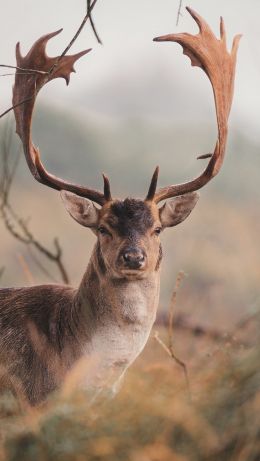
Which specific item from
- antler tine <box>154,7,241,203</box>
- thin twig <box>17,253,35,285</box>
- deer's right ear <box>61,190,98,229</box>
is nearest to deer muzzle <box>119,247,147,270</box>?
deer's right ear <box>61,190,98,229</box>

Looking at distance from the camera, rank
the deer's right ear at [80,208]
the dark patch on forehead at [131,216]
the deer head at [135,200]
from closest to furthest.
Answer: the deer head at [135,200], the dark patch on forehead at [131,216], the deer's right ear at [80,208]

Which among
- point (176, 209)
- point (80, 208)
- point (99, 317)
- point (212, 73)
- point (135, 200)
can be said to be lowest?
point (99, 317)

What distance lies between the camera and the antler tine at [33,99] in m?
7.45

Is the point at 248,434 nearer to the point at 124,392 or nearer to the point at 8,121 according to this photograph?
the point at 124,392

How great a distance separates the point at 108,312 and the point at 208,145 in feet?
339

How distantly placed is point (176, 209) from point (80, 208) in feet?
2.42

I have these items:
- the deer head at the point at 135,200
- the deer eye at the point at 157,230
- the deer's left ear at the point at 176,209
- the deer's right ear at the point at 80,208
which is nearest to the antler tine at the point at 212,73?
the deer head at the point at 135,200

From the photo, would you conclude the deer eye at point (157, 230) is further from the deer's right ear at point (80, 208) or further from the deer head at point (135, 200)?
the deer's right ear at point (80, 208)

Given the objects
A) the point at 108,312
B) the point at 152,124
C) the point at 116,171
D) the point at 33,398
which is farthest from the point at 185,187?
the point at 152,124

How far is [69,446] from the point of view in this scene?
2504 millimetres

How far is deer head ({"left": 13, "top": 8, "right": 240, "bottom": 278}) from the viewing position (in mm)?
6703

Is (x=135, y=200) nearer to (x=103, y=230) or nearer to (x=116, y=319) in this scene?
(x=103, y=230)

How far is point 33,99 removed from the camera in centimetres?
743

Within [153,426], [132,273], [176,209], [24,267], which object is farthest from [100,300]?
[153,426]
